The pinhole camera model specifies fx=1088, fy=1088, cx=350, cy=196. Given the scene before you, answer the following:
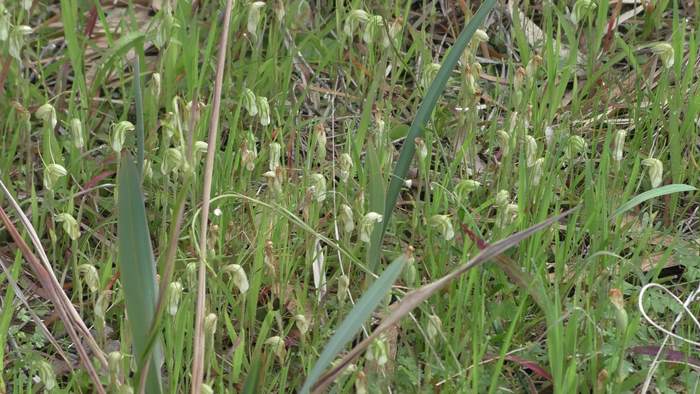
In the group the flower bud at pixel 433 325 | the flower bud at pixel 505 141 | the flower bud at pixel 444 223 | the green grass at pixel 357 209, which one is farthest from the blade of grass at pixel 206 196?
the flower bud at pixel 505 141

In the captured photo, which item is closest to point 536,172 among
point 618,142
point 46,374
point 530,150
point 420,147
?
point 530,150

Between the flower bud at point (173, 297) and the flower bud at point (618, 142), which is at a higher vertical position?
the flower bud at point (618, 142)

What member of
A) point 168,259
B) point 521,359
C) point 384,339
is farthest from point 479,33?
point 168,259

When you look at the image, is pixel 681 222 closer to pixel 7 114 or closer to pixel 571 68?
pixel 571 68

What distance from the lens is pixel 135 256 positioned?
5.49 ft

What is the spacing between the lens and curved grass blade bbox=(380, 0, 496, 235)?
2076mm

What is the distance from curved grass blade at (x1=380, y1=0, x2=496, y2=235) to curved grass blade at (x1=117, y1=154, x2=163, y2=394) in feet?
1.96

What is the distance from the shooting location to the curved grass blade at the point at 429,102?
208cm

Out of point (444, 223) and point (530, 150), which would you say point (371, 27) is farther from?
point (444, 223)

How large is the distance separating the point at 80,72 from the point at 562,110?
4.30 ft

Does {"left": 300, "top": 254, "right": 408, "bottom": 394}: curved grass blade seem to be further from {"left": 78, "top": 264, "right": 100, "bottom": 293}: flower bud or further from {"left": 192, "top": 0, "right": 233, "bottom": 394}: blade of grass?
{"left": 78, "top": 264, "right": 100, "bottom": 293}: flower bud

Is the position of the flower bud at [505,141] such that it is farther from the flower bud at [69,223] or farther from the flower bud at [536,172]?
the flower bud at [69,223]

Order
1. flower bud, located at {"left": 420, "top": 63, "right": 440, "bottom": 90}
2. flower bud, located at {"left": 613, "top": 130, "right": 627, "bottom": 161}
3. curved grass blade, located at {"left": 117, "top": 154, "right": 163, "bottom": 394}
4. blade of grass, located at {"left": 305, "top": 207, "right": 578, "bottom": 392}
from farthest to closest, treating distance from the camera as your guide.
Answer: flower bud, located at {"left": 420, "top": 63, "right": 440, "bottom": 90} < flower bud, located at {"left": 613, "top": 130, "right": 627, "bottom": 161} < curved grass blade, located at {"left": 117, "top": 154, "right": 163, "bottom": 394} < blade of grass, located at {"left": 305, "top": 207, "right": 578, "bottom": 392}

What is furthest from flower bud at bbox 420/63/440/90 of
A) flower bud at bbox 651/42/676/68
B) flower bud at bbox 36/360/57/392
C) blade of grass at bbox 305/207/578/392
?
flower bud at bbox 36/360/57/392
